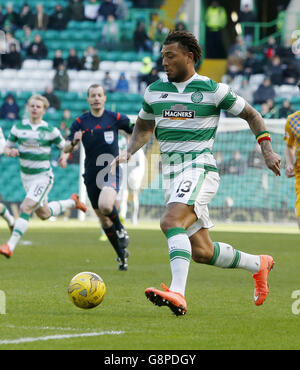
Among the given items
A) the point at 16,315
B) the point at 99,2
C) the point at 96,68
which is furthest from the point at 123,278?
the point at 99,2

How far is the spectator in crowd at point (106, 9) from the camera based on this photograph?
2945 centimetres

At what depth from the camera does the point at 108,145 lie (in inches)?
446

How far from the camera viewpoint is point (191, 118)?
7062mm

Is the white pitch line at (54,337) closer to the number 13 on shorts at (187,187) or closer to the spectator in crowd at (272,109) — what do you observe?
the number 13 on shorts at (187,187)

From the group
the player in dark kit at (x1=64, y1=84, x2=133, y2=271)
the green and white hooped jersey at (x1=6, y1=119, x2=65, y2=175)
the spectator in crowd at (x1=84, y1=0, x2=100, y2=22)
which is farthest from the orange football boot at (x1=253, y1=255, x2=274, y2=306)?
the spectator in crowd at (x1=84, y1=0, x2=100, y2=22)

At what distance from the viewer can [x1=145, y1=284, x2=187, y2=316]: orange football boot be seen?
20.4 ft

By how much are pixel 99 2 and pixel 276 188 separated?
11.5 m

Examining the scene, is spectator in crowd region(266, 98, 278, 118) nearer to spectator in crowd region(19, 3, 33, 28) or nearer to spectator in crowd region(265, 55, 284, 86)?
spectator in crowd region(265, 55, 284, 86)

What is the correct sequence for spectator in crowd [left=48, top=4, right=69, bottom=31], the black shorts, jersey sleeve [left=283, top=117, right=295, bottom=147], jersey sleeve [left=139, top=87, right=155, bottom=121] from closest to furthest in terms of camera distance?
jersey sleeve [left=139, top=87, right=155, bottom=121] < jersey sleeve [left=283, top=117, right=295, bottom=147] < the black shorts < spectator in crowd [left=48, top=4, right=69, bottom=31]

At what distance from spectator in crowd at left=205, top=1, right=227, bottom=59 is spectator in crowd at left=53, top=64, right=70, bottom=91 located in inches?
269

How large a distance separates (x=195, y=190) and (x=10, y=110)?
63.8ft

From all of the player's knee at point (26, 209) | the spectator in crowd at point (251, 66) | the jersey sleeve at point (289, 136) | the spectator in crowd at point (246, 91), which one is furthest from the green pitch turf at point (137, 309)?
the spectator in crowd at point (251, 66)

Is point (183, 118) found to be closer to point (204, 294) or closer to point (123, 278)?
point (204, 294)

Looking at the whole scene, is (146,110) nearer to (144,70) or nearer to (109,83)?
(109,83)
